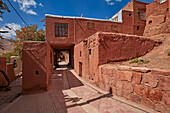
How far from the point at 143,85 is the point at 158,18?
11020 mm

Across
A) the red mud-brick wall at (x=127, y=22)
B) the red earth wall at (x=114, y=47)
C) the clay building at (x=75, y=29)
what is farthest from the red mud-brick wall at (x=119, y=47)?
the red mud-brick wall at (x=127, y=22)

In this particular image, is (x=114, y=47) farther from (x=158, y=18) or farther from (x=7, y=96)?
(x=158, y=18)

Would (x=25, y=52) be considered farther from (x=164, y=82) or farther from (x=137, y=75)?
(x=164, y=82)

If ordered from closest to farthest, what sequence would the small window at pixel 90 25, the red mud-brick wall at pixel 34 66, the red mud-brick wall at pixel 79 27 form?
1. the red mud-brick wall at pixel 34 66
2. the red mud-brick wall at pixel 79 27
3. the small window at pixel 90 25

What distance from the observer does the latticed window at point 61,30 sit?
37.0 feet

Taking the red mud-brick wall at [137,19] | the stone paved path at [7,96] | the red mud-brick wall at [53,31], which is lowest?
the stone paved path at [7,96]

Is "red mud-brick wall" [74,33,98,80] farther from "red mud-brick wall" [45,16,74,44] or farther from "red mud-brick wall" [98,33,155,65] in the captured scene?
"red mud-brick wall" [45,16,74,44]

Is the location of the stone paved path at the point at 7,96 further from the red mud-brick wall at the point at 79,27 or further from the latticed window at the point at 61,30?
the latticed window at the point at 61,30

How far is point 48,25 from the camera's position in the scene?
424 inches

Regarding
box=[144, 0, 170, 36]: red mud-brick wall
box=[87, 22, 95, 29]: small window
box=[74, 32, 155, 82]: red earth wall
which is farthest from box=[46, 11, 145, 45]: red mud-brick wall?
box=[74, 32, 155, 82]: red earth wall

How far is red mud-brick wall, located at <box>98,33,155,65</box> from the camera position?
4.76 meters

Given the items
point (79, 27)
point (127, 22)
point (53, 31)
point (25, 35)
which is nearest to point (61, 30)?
point (53, 31)

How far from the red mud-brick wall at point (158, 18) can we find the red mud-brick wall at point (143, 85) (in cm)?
883

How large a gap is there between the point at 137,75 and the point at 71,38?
33.3 ft
